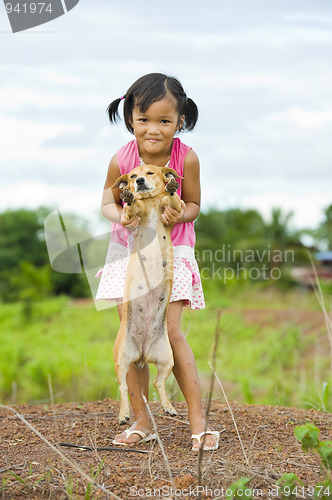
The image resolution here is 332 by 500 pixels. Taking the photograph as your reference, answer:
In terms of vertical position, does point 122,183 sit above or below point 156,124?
below

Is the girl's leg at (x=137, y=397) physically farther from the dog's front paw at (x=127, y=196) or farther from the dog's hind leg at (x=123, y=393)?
the dog's front paw at (x=127, y=196)

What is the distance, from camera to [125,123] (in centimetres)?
369

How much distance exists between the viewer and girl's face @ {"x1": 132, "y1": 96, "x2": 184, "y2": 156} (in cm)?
335

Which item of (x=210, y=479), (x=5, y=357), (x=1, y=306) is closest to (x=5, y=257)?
(x=1, y=306)

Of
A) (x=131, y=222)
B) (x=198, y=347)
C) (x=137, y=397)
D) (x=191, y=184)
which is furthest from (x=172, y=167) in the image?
(x=198, y=347)

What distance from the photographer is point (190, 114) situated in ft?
12.2

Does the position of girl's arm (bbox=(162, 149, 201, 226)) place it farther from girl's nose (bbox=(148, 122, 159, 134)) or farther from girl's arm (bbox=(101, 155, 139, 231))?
girl's arm (bbox=(101, 155, 139, 231))

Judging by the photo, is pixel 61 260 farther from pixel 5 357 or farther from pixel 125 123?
pixel 5 357

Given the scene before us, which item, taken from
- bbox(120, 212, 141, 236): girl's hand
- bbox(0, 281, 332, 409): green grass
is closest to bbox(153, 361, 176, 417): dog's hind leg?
bbox(120, 212, 141, 236): girl's hand

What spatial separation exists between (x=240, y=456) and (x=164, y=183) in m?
1.57

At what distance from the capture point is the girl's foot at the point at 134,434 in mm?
3406

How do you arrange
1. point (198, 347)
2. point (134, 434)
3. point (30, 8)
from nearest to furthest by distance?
point (134, 434)
point (30, 8)
point (198, 347)

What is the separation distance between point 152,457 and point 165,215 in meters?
1.33

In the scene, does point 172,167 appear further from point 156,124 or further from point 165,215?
point 165,215
